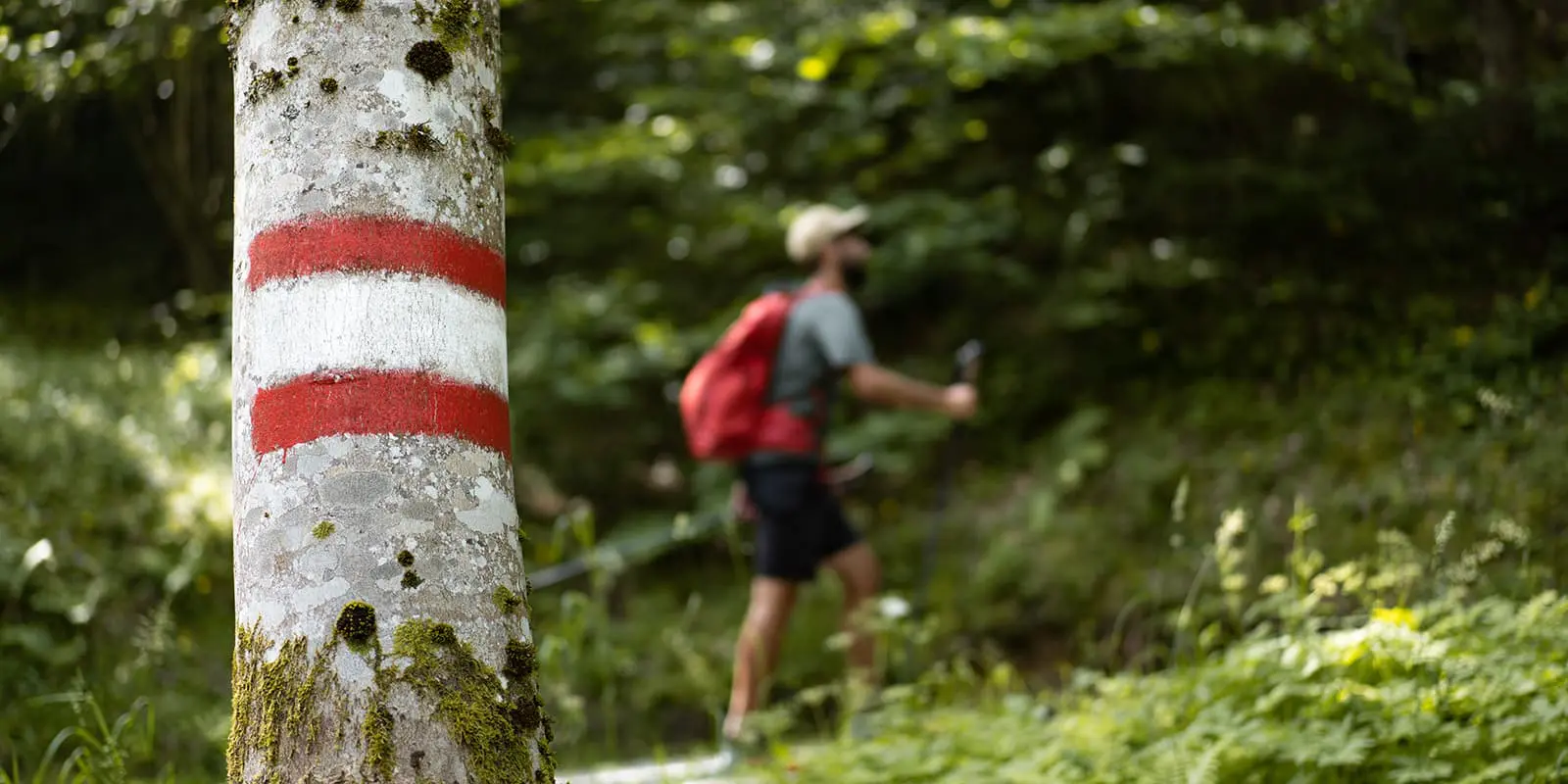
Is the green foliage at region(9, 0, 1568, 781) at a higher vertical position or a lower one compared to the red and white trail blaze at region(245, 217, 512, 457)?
lower

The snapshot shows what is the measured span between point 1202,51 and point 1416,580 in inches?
136

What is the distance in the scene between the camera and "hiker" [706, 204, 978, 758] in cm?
503

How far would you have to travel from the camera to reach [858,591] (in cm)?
522

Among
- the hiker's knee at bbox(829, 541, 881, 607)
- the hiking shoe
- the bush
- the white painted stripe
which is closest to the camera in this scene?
the white painted stripe

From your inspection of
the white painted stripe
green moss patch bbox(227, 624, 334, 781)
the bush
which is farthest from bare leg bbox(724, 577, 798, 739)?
the white painted stripe

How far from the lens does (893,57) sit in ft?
24.2

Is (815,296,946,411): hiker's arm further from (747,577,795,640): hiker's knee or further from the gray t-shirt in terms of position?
(747,577,795,640): hiker's knee

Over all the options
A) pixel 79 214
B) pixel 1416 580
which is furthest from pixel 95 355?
pixel 1416 580

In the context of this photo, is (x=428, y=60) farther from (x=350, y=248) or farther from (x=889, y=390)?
(x=889, y=390)

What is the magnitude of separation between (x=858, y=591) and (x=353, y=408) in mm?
3582

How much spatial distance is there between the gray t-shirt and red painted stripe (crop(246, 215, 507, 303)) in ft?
10.4

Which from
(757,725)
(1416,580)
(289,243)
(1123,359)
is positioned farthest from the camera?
(1123,359)

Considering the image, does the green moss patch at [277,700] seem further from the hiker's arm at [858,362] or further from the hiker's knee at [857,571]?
the hiker's knee at [857,571]

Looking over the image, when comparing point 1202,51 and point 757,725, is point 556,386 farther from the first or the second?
point 1202,51
